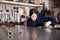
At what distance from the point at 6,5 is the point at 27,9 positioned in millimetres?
406

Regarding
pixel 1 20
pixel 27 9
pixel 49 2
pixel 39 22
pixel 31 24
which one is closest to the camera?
pixel 31 24

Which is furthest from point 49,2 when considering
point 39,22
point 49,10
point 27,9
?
point 39,22

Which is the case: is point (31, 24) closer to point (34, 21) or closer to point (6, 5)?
point (34, 21)

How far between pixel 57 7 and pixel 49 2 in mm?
199

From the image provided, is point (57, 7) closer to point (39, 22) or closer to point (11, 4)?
point (11, 4)

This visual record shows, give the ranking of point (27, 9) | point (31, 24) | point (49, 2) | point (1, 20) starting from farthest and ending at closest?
point (49, 2) → point (27, 9) → point (1, 20) → point (31, 24)

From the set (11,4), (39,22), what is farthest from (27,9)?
(39,22)

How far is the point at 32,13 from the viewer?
1.67 meters

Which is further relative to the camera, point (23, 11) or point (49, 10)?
point (49, 10)

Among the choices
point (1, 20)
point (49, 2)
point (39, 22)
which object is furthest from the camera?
point (49, 2)

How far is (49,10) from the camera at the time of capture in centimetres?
299

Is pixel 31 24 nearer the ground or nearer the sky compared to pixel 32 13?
nearer the ground

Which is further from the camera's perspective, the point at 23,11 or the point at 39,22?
the point at 23,11

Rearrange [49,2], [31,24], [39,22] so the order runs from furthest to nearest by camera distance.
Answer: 1. [49,2]
2. [39,22]
3. [31,24]
